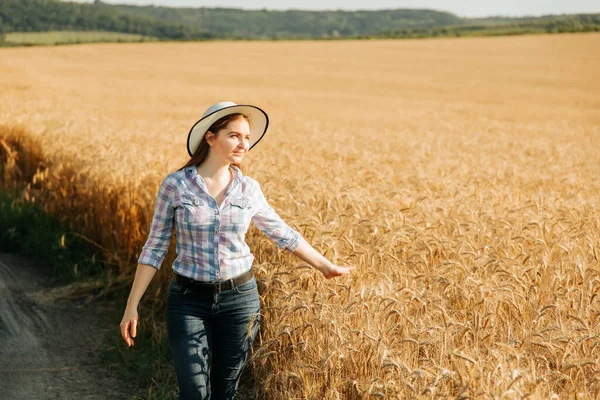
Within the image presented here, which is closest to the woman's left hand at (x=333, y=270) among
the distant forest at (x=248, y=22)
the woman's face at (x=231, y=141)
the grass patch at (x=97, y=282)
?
the woman's face at (x=231, y=141)

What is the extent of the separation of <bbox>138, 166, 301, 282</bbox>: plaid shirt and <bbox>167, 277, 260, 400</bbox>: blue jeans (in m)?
0.11

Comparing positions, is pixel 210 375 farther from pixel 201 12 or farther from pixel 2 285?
pixel 201 12

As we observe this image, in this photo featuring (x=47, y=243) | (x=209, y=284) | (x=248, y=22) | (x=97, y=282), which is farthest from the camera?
(x=248, y=22)

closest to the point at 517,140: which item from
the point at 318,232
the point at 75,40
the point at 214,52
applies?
the point at 318,232

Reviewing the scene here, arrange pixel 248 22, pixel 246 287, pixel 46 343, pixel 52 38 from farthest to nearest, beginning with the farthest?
pixel 248 22, pixel 52 38, pixel 46 343, pixel 246 287

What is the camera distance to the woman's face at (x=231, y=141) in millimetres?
3107

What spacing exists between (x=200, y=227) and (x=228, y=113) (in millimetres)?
545

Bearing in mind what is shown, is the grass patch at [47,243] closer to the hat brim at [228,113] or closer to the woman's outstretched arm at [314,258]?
the hat brim at [228,113]

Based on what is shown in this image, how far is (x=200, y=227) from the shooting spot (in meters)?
3.05

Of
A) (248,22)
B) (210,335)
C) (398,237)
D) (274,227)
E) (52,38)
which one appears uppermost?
(274,227)

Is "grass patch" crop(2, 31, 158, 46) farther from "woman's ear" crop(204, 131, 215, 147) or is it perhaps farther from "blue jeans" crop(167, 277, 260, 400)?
"blue jeans" crop(167, 277, 260, 400)

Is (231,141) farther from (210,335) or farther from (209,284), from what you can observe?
(210,335)

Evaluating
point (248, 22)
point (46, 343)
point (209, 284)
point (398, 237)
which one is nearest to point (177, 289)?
point (209, 284)

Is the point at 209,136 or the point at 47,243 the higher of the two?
the point at 209,136
